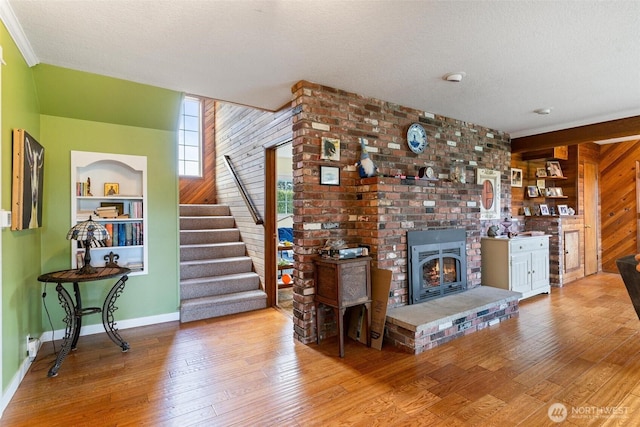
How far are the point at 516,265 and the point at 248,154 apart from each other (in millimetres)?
4108

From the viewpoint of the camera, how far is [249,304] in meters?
4.05

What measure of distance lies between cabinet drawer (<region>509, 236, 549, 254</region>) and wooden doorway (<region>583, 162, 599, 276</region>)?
6.01 feet

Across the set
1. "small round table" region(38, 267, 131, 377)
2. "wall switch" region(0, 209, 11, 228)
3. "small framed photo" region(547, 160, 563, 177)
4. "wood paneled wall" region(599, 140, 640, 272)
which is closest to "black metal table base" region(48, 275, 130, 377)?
"small round table" region(38, 267, 131, 377)

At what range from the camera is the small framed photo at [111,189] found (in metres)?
3.47

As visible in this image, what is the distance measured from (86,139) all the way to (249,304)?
2532mm

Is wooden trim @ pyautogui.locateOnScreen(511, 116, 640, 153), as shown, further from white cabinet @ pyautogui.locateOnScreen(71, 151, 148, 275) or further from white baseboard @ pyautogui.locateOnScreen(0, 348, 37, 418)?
white baseboard @ pyautogui.locateOnScreen(0, 348, 37, 418)

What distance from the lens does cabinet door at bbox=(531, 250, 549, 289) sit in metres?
4.66

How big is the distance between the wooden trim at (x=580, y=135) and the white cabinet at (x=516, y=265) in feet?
4.72

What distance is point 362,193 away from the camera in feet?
11.1

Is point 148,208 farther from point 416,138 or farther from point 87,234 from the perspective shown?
point 416,138

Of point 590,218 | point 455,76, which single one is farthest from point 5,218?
point 590,218

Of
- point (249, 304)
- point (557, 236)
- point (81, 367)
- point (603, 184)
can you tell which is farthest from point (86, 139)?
point (603, 184)

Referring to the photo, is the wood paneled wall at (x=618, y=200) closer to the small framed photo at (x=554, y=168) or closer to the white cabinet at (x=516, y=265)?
the small framed photo at (x=554, y=168)

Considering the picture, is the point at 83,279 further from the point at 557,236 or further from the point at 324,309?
the point at 557,236
